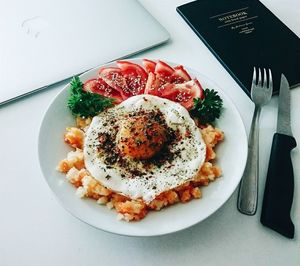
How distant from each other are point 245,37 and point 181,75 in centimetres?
39

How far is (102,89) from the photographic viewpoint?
1267 mm

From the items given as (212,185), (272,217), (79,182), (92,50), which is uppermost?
(92,50)

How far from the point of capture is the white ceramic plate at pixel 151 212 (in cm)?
96

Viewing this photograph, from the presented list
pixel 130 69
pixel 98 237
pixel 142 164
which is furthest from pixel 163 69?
pixel 98 237

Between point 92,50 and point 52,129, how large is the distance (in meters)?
0.43

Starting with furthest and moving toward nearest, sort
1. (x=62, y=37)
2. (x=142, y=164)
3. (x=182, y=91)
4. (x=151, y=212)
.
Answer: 1. (x=62, y=37)
2. (x=182, y=91)
3. (x=142, y=164)
4. (x=151, y=212)

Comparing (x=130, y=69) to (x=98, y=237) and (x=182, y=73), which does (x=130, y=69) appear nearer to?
(x=182, y=73)

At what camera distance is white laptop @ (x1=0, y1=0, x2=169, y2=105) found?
1374 millimetres

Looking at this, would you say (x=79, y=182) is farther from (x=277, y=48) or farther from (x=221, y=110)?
(x=277, y=48)

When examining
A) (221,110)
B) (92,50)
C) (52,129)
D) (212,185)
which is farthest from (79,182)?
(92,50)

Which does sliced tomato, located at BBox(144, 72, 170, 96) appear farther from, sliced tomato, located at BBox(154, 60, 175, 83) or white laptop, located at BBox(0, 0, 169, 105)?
white laptop, located at BBox(0, 0, 169, 105)

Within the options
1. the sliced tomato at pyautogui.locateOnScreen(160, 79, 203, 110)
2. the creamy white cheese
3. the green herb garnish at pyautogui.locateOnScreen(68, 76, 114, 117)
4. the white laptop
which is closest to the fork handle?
the creamy white cheese

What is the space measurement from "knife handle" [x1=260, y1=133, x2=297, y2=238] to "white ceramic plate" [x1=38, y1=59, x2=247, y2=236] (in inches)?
4.3

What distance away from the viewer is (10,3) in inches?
63.5
